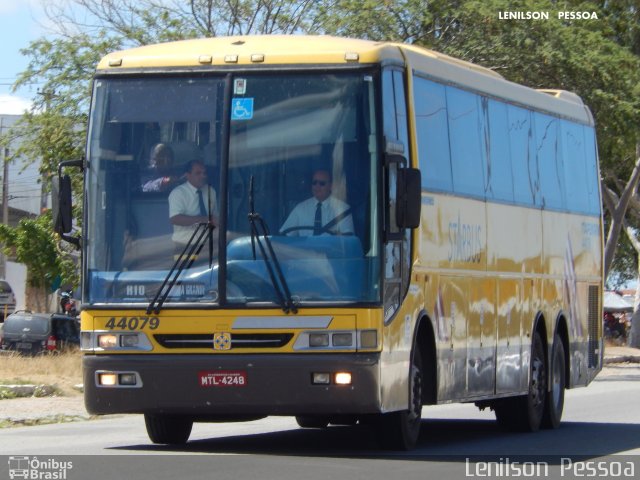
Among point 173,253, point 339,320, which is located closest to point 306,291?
point 339,320

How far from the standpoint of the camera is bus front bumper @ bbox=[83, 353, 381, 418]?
39.9ft

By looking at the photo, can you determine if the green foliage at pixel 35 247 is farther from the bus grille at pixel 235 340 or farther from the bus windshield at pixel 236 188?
the bus grille at pixel 235 340

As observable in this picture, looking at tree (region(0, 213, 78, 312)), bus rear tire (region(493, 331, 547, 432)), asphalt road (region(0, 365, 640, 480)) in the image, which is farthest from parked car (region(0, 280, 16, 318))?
bus rear tire (region(493, 331, 547, 432))

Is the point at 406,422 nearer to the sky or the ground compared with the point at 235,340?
nearer to the ground

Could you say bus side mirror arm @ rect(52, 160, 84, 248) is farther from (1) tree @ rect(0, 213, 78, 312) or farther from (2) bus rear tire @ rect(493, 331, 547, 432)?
(1) tree @ rect(0, 213, 78, 312)

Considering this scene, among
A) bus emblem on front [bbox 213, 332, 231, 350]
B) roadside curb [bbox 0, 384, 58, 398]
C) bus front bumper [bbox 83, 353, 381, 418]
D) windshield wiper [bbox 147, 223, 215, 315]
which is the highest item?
windshield wiper [bbox 147, 223, 215, 315]

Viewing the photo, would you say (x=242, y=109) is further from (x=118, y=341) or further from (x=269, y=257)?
(x=118, y=341)

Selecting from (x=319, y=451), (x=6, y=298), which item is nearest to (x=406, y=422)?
(x=319, y=451)

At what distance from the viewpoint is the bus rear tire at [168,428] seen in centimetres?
1389

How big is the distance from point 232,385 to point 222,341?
0.37 metres

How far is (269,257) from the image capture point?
1240 cm

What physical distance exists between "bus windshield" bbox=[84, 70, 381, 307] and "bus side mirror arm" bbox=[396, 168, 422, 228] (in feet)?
0.64

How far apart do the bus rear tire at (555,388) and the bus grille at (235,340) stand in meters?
6.37

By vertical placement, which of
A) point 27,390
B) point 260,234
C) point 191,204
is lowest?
point 27,390
